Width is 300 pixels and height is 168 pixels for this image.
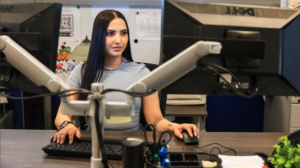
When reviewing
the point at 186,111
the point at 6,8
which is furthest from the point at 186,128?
the point at 186,111

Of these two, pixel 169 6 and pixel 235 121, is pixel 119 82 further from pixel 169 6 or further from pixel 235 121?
pixel 235 121

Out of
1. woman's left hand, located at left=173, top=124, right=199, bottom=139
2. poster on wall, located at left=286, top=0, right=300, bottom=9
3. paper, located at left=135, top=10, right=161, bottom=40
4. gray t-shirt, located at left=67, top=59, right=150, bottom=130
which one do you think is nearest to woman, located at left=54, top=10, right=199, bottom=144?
gray t-shirt, located at left=67, top=59, right=150, bottom=130

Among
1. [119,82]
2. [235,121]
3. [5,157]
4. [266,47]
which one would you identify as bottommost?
[235,121]

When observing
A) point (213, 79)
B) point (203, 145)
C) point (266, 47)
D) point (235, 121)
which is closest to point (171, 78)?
point (213, 79)

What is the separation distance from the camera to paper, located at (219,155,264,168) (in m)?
0.89

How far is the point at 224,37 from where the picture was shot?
85cm

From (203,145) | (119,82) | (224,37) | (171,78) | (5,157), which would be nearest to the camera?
(171,78)

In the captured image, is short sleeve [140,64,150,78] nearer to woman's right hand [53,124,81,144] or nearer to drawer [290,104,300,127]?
woman's right hand [53,124,81,144]

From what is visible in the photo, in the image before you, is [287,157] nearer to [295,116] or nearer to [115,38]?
[115,38]

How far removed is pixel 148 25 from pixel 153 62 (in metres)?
0.40

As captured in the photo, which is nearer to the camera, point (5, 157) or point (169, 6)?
point (169, 6)

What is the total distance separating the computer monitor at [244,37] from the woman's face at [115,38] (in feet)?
2.11

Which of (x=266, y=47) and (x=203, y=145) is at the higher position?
(x=266, y=47)

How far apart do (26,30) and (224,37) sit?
63 cm
